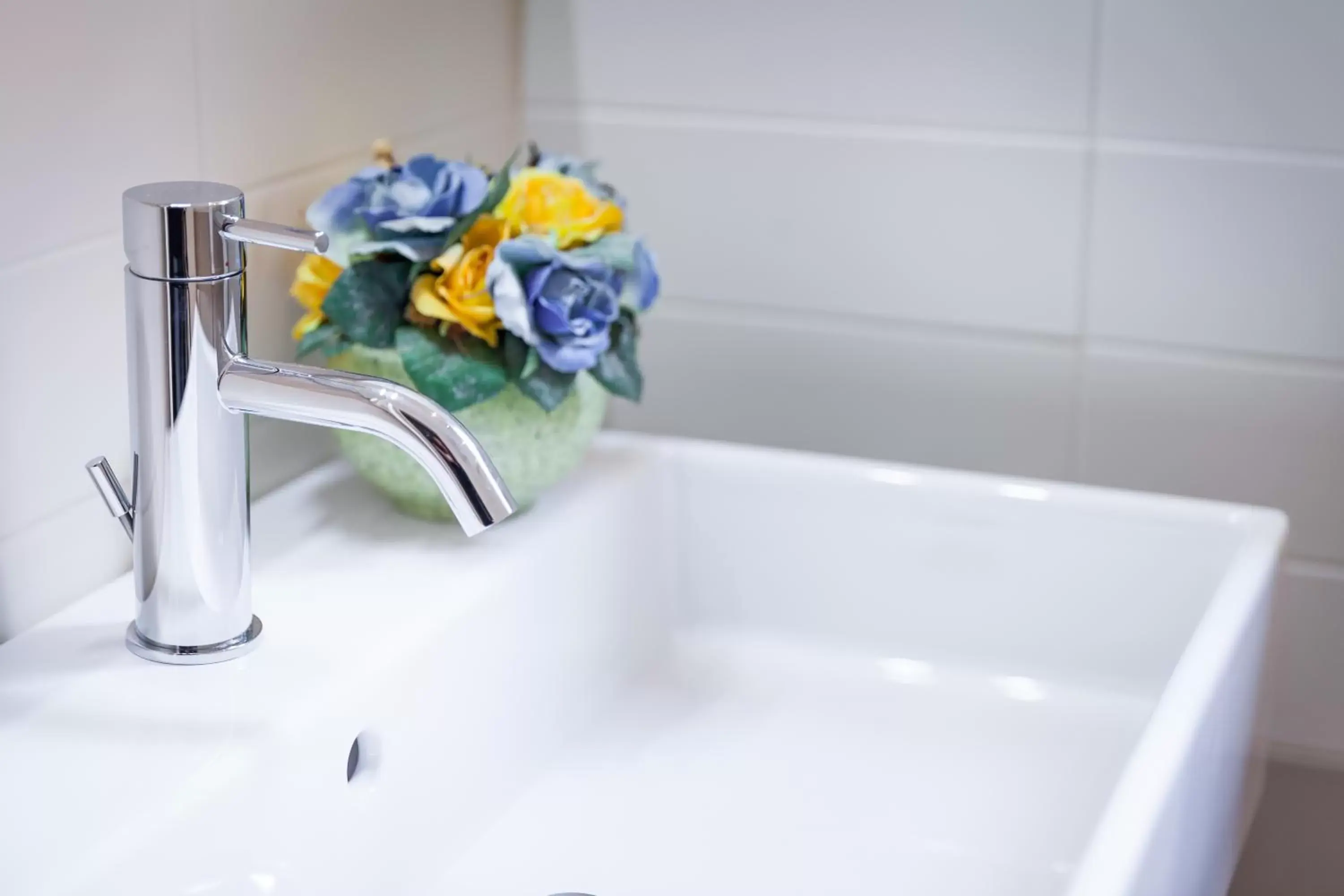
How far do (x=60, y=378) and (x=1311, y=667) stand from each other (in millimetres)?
864

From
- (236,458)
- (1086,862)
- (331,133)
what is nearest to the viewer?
(1086,862)

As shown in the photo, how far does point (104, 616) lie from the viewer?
2.61ft

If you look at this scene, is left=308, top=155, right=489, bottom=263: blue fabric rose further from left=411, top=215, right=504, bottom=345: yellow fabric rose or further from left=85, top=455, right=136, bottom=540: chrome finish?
left=85, top=455, right=136, bottom=540: chrome finish

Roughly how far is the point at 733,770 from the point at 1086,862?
30 centimetres

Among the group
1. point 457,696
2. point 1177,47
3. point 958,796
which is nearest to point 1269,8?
point 1177,47

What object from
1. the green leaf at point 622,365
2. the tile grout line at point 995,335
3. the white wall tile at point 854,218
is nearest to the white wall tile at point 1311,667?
the tile grout line at point 995,335

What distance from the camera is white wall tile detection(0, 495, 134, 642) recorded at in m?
Result: 0.77

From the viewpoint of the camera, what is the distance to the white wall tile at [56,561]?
77cm

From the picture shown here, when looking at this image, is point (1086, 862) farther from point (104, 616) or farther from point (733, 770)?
point (104, 616)

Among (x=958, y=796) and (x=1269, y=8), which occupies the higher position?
(x=1269, y=8)

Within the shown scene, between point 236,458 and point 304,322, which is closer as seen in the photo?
point 236,458

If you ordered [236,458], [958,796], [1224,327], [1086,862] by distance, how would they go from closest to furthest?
[1086,862] < [236,458] < [958,796] < [1224,327]

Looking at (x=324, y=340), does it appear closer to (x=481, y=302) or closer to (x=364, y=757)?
(x=481, y=302)

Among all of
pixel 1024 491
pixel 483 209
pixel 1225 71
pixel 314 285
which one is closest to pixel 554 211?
pixel 483 209
